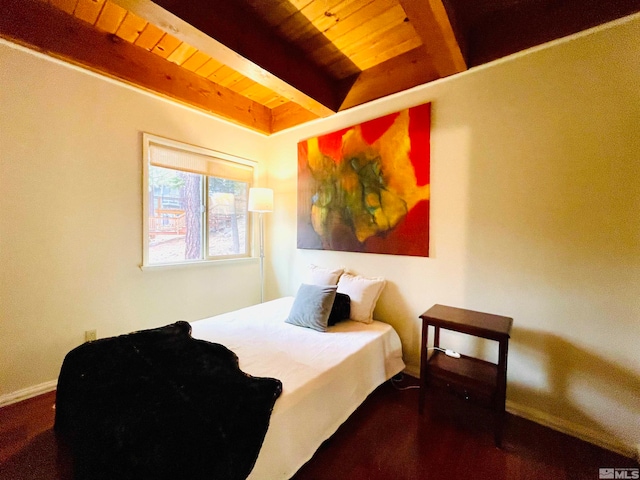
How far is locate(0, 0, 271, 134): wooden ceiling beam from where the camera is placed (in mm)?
1750

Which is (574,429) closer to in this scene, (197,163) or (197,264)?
(197,264)

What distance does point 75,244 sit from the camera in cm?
206

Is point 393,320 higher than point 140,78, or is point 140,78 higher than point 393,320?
point 140,78

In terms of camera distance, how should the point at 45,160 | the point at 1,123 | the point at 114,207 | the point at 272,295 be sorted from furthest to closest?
the point at 272,295, the point at 114,207, the point at 45,160, the point at 1,123

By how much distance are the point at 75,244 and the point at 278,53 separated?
2241 millimetres

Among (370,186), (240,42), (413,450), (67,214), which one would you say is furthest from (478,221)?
(67,214)

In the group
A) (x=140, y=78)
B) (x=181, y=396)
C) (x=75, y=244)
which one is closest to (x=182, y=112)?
(x=140, y=78)

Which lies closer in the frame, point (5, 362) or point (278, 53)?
point (5, 362)

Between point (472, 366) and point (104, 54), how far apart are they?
367cm

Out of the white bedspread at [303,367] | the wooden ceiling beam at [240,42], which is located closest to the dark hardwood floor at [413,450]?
the white bedspread at [303,367]

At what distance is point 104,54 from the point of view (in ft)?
6.79

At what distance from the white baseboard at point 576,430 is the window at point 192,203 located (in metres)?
3.06

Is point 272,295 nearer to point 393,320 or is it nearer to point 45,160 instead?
point 393,320

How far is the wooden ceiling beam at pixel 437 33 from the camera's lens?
1377 millimetres
